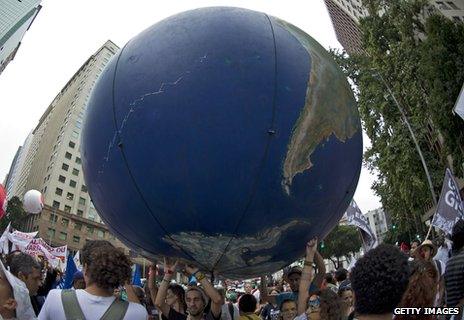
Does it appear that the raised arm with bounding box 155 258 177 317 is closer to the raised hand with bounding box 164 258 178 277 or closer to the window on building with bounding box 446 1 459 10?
the raised hand with bounding box 164 258 178 277

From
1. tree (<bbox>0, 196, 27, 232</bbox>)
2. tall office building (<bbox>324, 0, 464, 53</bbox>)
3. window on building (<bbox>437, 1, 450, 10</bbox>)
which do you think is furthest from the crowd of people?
tree (<bbox>0, 196, 27, 232</bbox>)

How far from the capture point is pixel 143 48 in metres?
3.33

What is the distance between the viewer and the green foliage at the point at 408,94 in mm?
16547

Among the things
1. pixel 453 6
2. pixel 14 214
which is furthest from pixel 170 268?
pixel 14 214

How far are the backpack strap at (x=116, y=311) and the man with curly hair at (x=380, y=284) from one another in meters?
1.30

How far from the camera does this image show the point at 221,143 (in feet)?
9.46

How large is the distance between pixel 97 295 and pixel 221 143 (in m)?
1.20

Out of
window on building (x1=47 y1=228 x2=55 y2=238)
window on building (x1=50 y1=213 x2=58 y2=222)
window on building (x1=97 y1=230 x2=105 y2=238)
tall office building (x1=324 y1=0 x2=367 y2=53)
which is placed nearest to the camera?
tall office building (x1=324 y1=0 x2=367 y2=53)

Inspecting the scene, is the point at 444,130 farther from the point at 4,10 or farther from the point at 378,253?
the point at 4,10

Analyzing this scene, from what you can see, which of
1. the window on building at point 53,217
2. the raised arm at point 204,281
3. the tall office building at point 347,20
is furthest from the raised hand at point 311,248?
the window on building at point 53,217

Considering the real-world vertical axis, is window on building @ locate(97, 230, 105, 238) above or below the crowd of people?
above

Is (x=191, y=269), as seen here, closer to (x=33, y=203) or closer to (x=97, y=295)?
(x=97, y=295)

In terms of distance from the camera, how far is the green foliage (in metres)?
16.5

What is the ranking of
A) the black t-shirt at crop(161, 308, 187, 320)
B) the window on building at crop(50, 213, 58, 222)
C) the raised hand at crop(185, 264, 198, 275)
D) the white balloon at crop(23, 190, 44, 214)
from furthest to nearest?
1. the window on building at crop(50, 213, 58, 222)
2. the white balloon at crop(23, 190, 44, 214)
3. the black t-shirt at crop(161, 308, 187, 320)
4. the raised hand at crop(185, 264, 198, 275)
